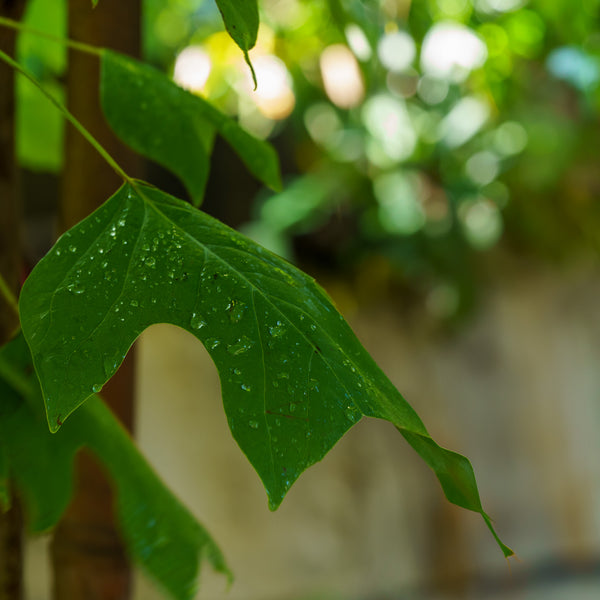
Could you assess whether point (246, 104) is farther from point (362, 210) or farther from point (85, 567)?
point (85, 567)

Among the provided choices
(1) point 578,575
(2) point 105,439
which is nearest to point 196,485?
(1) point 578,575

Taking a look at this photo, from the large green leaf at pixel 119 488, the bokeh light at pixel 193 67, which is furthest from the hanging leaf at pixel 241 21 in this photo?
the bokeh light at pixel 193 67

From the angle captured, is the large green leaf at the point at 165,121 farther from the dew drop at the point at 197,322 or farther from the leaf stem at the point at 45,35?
the dew drop at the point at 197,322

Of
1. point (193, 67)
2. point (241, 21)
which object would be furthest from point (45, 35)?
point (193, 67)

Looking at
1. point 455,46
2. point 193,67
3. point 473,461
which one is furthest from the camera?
point 473,461

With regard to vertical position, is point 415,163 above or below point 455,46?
below

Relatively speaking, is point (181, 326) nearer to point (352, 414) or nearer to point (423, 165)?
point (352, 414)
